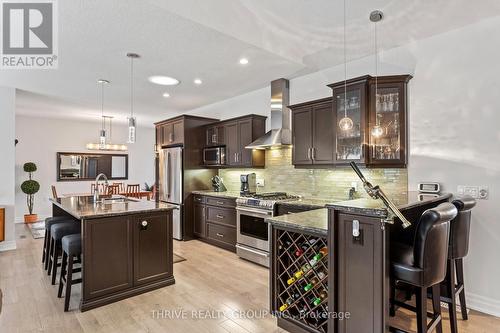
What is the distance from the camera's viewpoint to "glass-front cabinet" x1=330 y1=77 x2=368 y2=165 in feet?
11.1

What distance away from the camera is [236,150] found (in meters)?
5.20

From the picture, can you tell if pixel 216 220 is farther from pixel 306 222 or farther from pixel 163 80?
pixel 306 222

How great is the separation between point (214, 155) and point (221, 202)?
43.4 inches

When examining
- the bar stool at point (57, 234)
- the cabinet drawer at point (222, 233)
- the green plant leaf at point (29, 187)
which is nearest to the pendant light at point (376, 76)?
the cabinet drawer at point (222, 233)

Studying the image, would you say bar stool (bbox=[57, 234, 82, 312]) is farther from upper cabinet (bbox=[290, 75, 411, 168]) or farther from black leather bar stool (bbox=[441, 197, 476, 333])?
black leather bar stool (bbox=[441, 197, 476, 333])

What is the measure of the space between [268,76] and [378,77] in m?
1.69

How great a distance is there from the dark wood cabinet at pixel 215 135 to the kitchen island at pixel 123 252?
96.4 inches

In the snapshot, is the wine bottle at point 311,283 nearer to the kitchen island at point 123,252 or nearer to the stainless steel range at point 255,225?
the stainless steel range at point 255,225

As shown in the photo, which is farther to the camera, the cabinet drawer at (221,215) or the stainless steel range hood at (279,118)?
the cabinet drawer at (221,215)

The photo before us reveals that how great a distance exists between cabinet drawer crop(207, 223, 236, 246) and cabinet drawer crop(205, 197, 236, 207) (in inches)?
15.3

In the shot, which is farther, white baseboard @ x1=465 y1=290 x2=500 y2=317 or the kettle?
the kettle

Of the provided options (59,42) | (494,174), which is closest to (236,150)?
(59,42)

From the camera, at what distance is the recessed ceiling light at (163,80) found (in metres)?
4.39

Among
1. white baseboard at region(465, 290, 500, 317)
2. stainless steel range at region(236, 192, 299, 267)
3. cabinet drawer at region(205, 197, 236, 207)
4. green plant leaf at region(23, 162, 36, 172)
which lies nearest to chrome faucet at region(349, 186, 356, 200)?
stainless steel range at region(236, 192, 299, 267)
